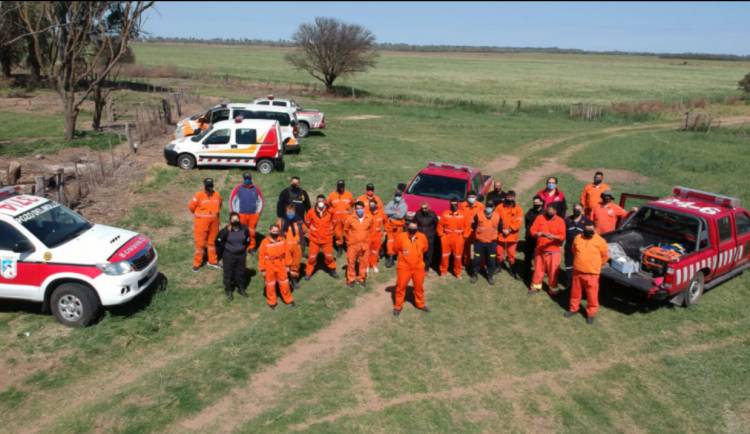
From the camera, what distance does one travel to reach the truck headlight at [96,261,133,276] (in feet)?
27.9

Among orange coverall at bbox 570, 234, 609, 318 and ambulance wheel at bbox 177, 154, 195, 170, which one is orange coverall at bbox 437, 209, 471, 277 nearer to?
orange coverall at bbox 570, 234, 609, 318

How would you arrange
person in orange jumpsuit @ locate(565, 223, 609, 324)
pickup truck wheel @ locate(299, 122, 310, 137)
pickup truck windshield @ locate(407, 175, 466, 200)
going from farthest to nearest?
pickup truck wheel @ locate(299, 122, 310, 137), pickup truck windshield @ locate(407, 175, 466, 200), person in orange jumpsuit @ locate(565, 223, 609, 324)

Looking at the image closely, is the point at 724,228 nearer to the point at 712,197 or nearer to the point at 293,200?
the point at 712,197

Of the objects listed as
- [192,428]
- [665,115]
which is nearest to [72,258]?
[192,428]

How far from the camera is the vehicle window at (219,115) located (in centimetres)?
2231

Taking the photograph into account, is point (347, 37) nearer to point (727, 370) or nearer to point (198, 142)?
point (198, 142)

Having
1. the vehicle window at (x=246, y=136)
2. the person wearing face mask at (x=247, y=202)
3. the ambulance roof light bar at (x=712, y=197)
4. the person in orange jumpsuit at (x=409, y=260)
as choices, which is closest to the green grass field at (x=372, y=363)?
the person in orange jumpsuit at (x=409, y=260)

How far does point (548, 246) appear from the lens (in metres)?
10.2

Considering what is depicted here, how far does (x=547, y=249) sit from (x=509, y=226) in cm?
103

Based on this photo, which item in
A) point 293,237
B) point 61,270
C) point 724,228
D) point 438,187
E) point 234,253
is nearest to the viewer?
point 61,270

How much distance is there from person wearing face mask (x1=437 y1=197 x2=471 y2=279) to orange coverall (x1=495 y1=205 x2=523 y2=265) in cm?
73

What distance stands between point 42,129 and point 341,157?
48.1 feet

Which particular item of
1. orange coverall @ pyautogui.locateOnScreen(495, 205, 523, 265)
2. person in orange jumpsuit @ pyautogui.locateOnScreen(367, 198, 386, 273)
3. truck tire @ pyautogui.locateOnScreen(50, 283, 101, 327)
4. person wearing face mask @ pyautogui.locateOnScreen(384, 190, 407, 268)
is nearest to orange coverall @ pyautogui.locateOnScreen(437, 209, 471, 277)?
orange coverall @ pyautogui.locateOnScreen(495, 205, 523, 265)

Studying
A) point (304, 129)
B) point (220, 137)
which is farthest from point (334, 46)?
point (220, 137)
